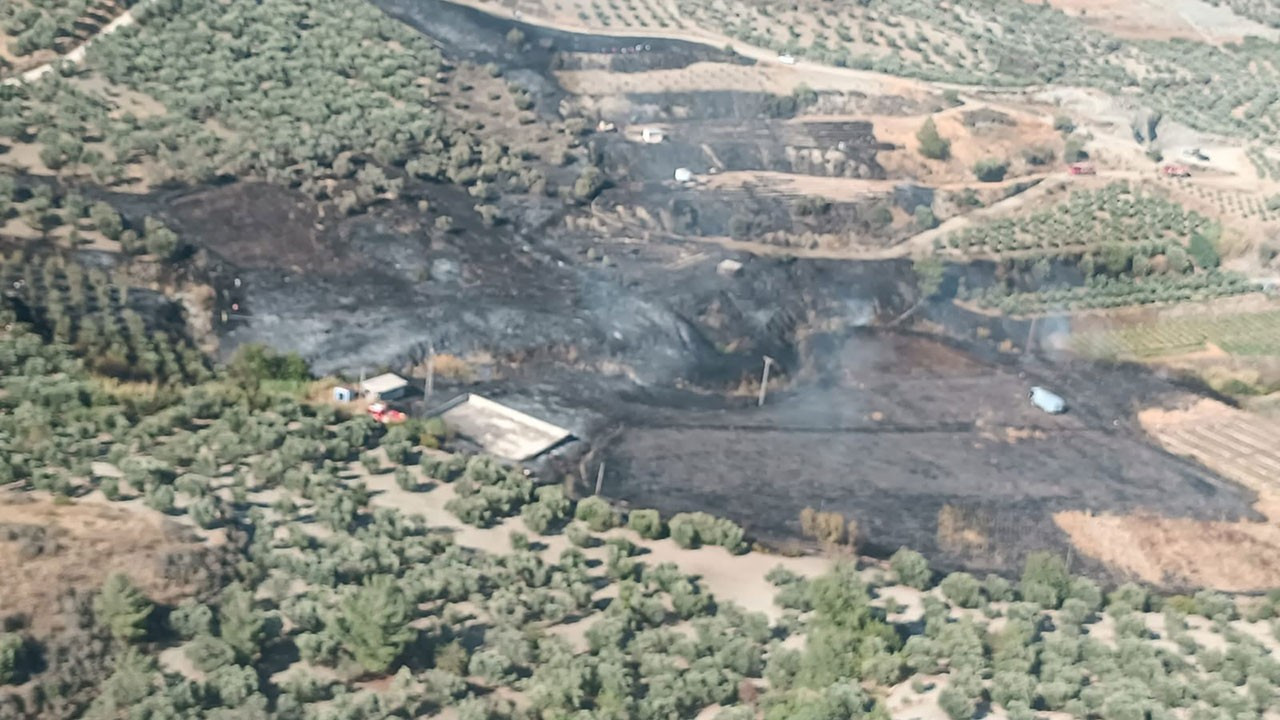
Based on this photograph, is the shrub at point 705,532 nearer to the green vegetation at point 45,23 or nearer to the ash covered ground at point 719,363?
the ash covered ground at point 719,363

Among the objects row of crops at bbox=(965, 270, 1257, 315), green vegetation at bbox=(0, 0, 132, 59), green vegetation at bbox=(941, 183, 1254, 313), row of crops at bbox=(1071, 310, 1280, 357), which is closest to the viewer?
row of crops at bbox=(1071, 310, 1280, 357)

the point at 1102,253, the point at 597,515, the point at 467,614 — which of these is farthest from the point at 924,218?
the point at 467,614

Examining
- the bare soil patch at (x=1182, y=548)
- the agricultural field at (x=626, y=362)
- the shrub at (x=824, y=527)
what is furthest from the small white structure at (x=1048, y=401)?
the shrub at (x=824, y=527)

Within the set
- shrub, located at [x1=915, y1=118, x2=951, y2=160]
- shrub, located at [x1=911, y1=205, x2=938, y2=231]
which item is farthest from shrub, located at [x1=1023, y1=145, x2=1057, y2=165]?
shrub, located at [x1=911, y1=205, x2=938, y2=231]

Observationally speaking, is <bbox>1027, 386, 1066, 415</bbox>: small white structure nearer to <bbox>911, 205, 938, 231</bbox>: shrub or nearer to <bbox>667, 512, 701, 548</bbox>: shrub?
<bbox>911, 205, 938, 231</bbox>: shrub

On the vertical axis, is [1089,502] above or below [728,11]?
below

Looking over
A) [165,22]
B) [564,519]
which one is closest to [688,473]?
[564,519]

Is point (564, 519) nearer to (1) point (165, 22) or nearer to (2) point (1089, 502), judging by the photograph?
(2) point (1089, 502)
